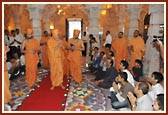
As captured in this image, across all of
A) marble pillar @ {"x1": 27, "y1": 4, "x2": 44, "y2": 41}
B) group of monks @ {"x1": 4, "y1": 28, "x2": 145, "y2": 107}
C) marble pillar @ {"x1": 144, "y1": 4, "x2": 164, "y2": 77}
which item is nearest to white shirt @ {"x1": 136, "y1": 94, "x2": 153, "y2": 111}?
group of monks @ {"x1": 4, "y1": 28, "x2": 145, "y2": 107}

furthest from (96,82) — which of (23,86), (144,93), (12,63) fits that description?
(144,93)

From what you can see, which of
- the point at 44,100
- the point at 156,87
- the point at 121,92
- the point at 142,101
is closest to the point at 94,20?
the point at 44,100

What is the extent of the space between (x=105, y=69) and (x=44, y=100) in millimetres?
2025

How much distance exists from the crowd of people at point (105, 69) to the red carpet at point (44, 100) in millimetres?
235

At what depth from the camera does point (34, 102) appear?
4824 mm

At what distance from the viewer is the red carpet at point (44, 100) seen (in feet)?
14.8

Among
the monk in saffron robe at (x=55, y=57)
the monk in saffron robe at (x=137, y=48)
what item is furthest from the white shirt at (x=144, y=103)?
the monk in saffron robe at (x=137, y=48)

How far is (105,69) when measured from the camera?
641 cm

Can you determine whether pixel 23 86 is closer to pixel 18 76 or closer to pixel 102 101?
pixel 18 76

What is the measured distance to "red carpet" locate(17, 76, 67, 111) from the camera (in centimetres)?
453

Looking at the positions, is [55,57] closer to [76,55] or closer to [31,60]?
[31,60]

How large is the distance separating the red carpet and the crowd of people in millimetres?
235

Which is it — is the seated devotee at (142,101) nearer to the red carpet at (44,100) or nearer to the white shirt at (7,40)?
the red carpet at (44,100)

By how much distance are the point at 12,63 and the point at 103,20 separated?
910 centimetres
